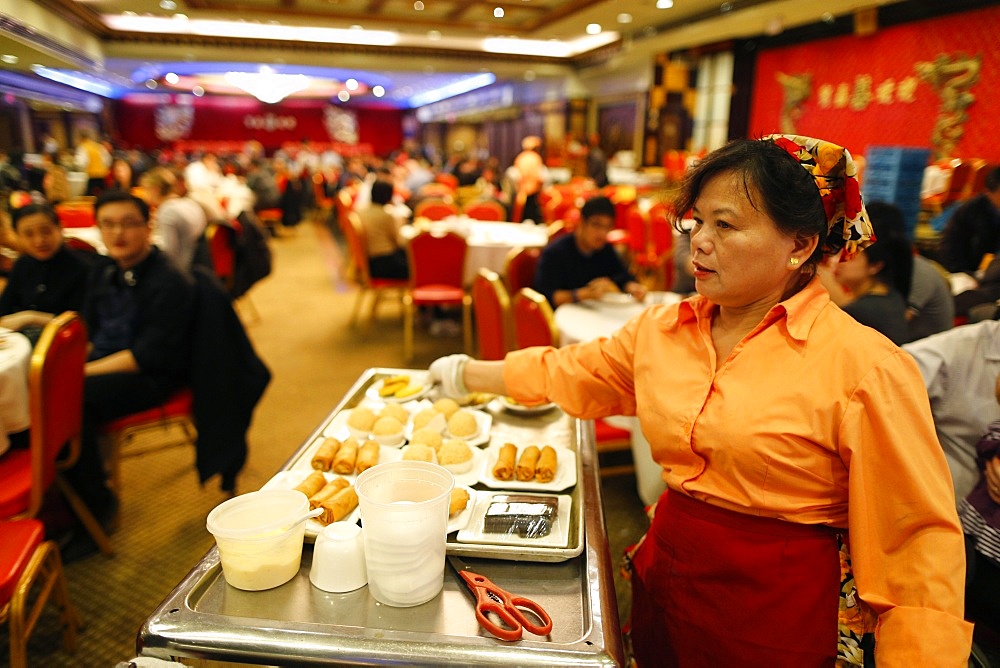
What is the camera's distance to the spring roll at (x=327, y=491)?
1207mm

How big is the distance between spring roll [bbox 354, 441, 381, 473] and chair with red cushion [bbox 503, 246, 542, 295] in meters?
2.38

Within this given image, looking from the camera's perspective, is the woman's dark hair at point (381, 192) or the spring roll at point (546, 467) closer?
the spring roll at point (546, 467)

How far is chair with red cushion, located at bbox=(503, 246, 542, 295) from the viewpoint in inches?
147

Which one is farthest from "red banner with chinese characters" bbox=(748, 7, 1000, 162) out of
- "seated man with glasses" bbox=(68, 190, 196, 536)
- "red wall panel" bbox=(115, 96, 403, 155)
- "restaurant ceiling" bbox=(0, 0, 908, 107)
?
"red wall panel" bbox=(115, 96, 403, 155)

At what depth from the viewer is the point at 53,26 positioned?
2600mm

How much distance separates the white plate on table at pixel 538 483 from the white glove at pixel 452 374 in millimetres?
200

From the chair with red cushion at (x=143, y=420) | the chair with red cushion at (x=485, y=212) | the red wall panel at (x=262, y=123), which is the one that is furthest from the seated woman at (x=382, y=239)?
the red wall panel at (x=262, y=123)

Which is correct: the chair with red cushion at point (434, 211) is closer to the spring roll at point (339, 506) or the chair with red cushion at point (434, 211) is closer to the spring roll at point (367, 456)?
the spring roll at point (367, 456)

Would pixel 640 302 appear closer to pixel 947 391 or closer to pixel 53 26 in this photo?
pixel 947 391

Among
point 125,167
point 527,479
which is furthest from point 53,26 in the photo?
point 125,167

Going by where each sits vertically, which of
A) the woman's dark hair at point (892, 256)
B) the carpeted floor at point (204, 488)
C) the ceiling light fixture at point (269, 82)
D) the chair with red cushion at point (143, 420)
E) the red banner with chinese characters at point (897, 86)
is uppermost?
the ceiling light fixture at point (269, 82)

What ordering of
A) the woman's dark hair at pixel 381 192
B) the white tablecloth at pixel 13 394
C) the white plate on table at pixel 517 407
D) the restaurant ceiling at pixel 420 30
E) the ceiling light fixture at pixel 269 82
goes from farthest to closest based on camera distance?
the ceiling light fixture at pixel 269 82, the restaurant ceiling at pixel 420 30, the woman's dark hair at pixel 381 192, the white tablecloth at pixel 13 394, the white plate on table at pixel 517 407

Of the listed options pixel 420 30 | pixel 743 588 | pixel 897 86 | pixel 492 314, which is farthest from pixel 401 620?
pixel 420 30

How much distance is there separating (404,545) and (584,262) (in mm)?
2684
